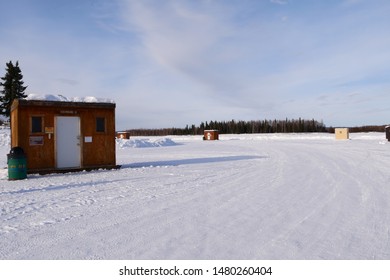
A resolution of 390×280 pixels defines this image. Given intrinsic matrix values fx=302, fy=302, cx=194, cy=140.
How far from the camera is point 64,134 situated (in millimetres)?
13500

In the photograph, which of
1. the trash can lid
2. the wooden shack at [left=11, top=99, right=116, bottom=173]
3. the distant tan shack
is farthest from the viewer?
the distant tan shack

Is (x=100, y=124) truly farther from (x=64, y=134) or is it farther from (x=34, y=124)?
(x=34, y=124)

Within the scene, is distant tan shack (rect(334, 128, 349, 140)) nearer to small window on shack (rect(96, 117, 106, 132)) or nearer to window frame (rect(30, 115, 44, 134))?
small window on shack (rect(96, 117, 106, 132))

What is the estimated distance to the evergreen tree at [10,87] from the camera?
2151 inches

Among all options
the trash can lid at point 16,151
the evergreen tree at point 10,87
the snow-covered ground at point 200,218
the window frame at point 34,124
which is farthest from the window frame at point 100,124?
the evergreen tree at point 10,87

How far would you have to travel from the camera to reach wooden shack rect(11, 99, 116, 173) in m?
12.7

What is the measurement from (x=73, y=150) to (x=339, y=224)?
11.6 m

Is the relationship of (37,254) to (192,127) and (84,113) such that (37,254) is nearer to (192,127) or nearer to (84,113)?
(84,113)

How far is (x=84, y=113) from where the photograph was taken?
13867 mm

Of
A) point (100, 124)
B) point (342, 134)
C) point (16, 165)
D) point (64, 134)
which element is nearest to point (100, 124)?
point (100, 124)

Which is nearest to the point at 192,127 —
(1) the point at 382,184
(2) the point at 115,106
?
(2) the point at 115,106

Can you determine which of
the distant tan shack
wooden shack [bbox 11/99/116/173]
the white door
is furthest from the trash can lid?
the distant tan shack

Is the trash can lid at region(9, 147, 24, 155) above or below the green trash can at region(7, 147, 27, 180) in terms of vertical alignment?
above

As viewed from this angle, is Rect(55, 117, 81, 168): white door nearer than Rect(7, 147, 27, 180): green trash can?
No
